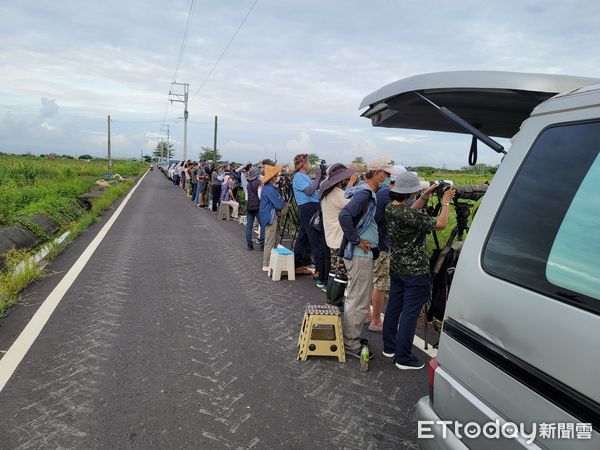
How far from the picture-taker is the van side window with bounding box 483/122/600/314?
1.40 m

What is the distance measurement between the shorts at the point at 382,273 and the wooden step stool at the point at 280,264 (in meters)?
1.87

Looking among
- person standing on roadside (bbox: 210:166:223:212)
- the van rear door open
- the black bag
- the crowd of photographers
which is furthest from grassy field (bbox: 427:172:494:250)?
person standing on roadside (bbox: 210:166:223:212)

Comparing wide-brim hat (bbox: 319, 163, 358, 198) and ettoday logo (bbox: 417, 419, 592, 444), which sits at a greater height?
wide-brim hat (bbox: 319, 163, 358, 198)

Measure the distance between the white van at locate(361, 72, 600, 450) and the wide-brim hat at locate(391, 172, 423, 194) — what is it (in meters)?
1.50

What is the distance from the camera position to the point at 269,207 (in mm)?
7301

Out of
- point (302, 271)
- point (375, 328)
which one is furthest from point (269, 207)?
point (375, 328)

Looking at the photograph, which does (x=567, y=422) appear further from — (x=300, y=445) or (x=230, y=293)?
(x=230, y=293)

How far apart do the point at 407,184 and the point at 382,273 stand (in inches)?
64.9

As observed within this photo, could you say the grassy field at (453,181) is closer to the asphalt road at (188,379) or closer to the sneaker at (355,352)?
the sneaker at (355,352)

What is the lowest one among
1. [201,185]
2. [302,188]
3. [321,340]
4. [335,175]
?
[321,340]

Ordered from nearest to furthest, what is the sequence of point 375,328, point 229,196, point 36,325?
1. point 36,325
2. point 375,328
3. point 229,196

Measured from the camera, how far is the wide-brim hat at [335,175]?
5049 mm

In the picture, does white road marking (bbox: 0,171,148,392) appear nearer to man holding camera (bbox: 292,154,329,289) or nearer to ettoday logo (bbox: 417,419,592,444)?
ettoday logo (bbox: 417,419,592,444)

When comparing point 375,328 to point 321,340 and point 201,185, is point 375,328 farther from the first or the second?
point 201,185
